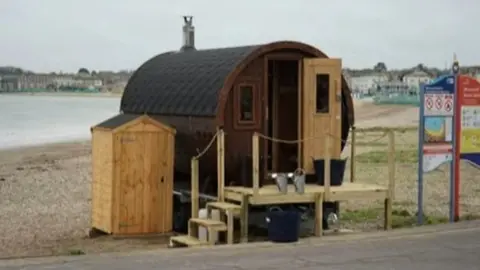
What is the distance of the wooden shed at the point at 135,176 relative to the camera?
1433cm

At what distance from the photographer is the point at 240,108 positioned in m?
14.4

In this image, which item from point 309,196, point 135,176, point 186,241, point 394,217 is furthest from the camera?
point 394,217

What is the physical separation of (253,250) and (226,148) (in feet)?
9.52

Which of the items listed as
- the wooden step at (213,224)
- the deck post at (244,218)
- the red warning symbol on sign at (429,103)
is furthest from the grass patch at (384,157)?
the wooden step at (213,224)

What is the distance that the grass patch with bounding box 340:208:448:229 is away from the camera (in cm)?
1516

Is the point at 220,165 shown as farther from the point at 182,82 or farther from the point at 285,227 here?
the point at 182,82

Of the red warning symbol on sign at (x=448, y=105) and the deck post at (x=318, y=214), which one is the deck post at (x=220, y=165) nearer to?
the deck post at (x=318, y=214)

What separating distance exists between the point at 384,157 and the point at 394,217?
566 inches

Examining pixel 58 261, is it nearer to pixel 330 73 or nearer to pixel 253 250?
pixel 253 250

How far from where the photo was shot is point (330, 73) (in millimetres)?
14766

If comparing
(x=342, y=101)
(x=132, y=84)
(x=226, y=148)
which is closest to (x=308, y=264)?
(x=226, y=148)

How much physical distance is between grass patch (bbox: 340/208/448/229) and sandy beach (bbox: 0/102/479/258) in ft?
6.34

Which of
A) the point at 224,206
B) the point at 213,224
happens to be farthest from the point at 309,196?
the point at 213,224

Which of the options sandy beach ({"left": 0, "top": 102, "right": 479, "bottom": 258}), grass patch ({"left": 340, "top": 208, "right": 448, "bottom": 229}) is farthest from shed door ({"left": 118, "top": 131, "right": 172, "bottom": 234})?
grass patch ({"left": 340, "top": 208, "right": 448, "bottom": 229})
